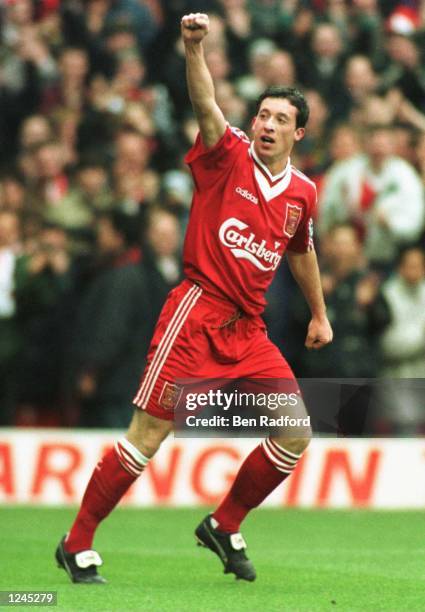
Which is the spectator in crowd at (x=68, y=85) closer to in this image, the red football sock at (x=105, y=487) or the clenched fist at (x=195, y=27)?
the red football sock at (x=105, y=487)

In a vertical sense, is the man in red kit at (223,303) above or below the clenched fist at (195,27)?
below

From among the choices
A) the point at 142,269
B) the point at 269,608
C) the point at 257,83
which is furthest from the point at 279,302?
the point at 269,608

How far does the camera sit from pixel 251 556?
27.9 feet

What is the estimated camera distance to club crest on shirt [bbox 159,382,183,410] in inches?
271

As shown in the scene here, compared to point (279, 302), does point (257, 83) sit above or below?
above

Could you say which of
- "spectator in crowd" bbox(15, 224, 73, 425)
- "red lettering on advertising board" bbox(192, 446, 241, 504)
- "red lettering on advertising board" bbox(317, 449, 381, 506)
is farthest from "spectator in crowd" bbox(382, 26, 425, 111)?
"red lettering on advertising board" bbox(192, 446, 241, 504)

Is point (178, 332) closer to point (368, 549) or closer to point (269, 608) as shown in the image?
point (269, 608)

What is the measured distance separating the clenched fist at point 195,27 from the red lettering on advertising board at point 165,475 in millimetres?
5169

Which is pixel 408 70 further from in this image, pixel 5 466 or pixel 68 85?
pixel 5 466

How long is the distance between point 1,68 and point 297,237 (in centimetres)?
765

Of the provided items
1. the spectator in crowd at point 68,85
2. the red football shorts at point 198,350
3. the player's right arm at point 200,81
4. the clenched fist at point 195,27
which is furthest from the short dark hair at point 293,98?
the spectator in crowd at point 68,85

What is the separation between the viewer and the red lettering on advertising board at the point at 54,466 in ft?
36.5

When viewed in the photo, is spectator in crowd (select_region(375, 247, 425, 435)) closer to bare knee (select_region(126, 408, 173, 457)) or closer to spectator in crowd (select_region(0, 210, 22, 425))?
spectator in crowd (select_region(0, 210, 22, 425))

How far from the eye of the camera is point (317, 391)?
327 inches
